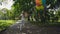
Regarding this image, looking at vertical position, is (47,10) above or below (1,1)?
below

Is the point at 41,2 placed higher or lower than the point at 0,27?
higher

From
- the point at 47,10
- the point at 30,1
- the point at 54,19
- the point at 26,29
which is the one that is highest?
the point at 30,1

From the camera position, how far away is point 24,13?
2240 mm

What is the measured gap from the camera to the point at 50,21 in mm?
2209

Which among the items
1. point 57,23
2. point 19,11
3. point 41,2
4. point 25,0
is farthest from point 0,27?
point 57,23

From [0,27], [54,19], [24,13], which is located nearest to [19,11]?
[24,13]

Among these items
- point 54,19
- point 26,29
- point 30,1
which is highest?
point 30,1

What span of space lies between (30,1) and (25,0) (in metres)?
0.08

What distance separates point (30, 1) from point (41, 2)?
171 mm

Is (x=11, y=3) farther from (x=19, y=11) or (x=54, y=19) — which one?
(x=54, y=19)

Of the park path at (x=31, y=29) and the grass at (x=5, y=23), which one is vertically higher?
the grass at (x=5, y=23)

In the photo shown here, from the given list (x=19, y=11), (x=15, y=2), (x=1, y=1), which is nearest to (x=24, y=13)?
(x=19, y=11)

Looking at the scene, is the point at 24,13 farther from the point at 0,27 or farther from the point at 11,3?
the point at 0,27

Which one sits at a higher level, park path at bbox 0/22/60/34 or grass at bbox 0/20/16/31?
grass at bbox 0/20/16/31
